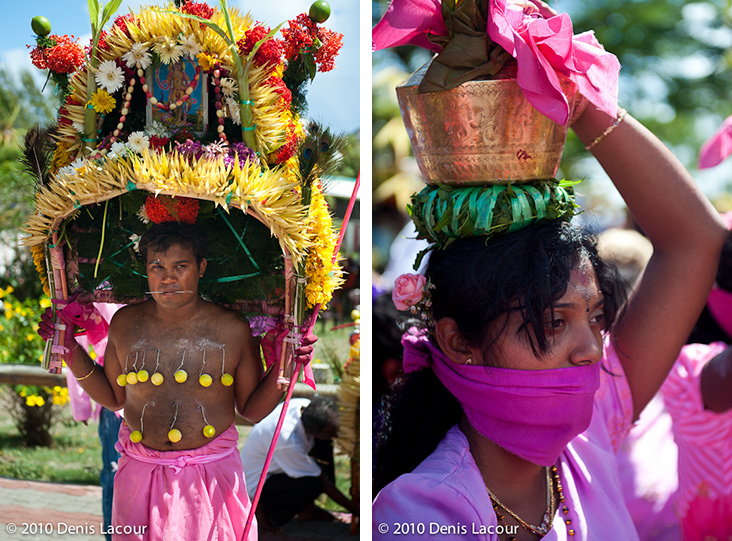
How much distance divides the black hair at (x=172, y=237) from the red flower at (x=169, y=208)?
0.03m

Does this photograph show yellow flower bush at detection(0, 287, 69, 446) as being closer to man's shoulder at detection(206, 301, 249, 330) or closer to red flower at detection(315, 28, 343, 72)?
man's shoulder at detection(206, 301, 249, 330)

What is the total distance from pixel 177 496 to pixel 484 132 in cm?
152

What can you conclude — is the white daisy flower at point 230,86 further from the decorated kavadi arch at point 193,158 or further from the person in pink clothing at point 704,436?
the person in pink clothing at point 704,436

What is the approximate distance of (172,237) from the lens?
2.16 meters

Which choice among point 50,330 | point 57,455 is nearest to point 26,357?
point 57,455

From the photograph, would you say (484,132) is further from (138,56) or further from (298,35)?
(138,56)

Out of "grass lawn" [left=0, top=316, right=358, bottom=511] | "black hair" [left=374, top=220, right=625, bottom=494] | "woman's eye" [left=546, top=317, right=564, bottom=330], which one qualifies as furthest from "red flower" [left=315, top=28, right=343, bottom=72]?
"grass lawn" [left=0, top=316, right=358, bottom=511]

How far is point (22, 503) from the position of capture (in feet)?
14.2

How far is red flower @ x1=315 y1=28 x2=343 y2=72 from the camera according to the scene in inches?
86.7

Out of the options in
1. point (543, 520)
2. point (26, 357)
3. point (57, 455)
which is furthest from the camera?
point (26, 357)

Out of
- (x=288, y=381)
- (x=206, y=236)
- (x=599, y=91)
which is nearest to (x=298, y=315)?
(x=288, y=381)

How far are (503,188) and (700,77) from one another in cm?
1540

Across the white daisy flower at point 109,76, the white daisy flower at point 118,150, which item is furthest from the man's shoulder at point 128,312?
the white daisy flower at point 109,76

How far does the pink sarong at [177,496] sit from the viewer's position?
A: 2186 millimetres
